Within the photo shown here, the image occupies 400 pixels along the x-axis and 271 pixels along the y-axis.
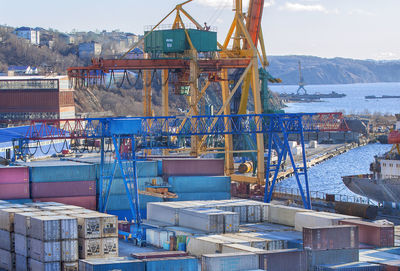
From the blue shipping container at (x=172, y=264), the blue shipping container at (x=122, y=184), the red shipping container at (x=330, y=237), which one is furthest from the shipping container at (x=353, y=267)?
the blue shipping container at (x=122, y=184)

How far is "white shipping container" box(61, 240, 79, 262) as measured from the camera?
1316 inches

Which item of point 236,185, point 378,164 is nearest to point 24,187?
point 236,185

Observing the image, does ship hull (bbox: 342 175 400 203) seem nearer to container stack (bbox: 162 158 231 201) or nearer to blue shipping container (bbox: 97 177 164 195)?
container stack (bbox: 162 158 231 201)

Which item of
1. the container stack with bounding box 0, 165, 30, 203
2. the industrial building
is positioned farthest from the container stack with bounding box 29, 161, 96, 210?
the industrial building

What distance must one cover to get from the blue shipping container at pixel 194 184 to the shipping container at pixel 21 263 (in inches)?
555

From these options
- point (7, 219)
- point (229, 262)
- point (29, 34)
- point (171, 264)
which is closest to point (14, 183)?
point (7, 219)

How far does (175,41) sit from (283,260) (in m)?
24.6

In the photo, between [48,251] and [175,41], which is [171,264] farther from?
[175,41]

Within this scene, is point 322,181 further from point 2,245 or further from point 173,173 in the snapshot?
point 2,245

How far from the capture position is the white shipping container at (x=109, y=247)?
34531 mm

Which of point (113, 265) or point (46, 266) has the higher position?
point (113, 265)

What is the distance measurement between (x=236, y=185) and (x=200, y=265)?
27183mm

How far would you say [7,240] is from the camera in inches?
1416

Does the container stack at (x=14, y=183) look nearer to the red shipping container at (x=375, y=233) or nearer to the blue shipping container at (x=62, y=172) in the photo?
the blue shipping container at (x=62, y=172)
